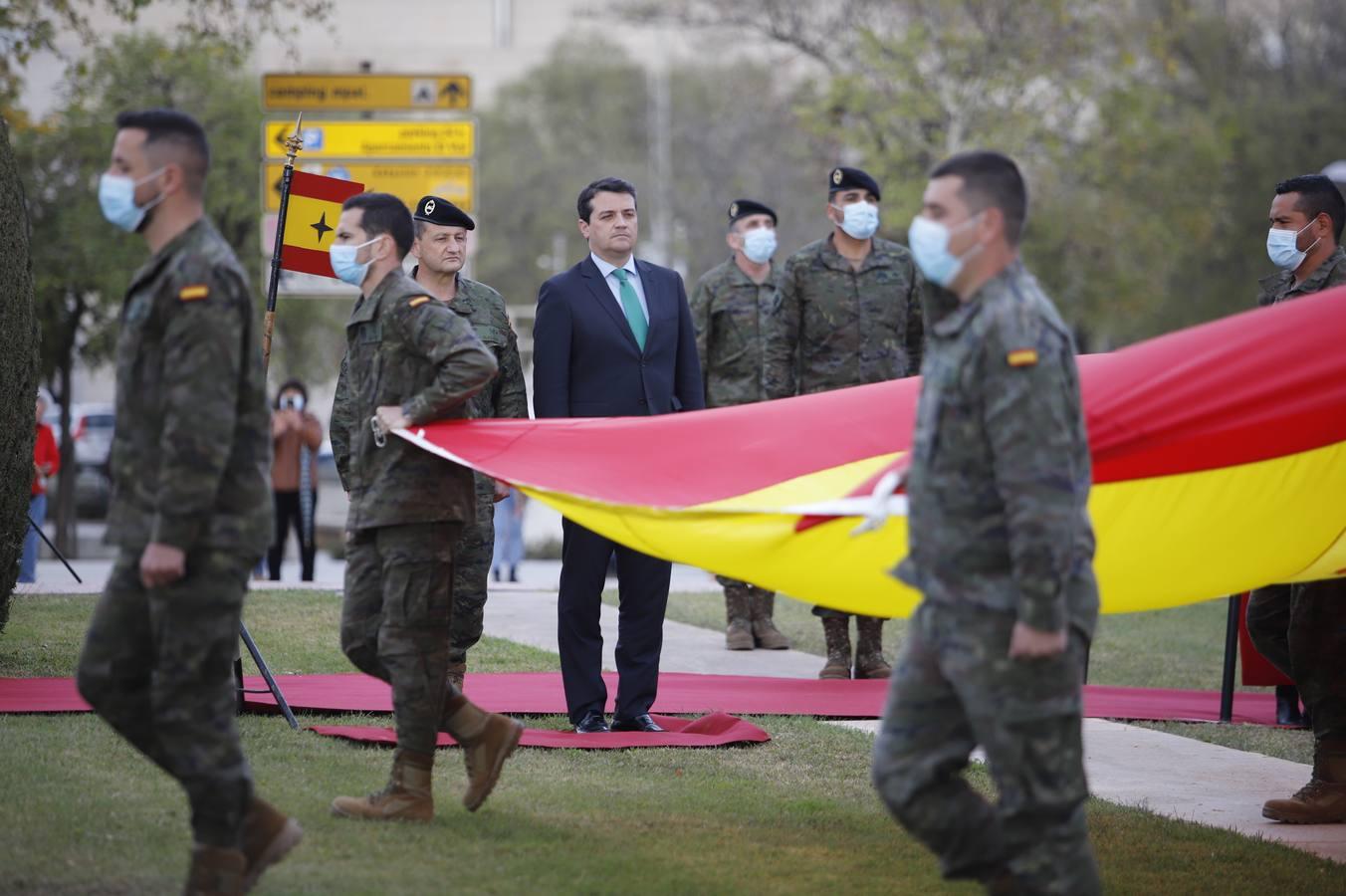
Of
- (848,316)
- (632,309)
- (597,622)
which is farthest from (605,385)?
(848,316)

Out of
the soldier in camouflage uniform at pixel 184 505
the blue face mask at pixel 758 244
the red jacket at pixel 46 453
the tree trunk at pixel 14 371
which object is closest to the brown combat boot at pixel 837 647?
the blue face mask at pixel 758 244

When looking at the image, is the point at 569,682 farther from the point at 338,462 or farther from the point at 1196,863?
the point at 1196,863

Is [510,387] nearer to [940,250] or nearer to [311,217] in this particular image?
[311,217]

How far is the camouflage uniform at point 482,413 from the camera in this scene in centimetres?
857

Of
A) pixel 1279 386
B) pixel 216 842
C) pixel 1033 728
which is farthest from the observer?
pixel 1279 386

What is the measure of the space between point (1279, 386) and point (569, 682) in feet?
12.1

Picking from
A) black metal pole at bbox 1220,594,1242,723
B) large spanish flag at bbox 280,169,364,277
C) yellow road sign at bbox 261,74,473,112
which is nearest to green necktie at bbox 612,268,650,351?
large spanish flag at bbox 280,169,364,277

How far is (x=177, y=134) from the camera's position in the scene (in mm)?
5250

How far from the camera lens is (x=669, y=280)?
28.1ft

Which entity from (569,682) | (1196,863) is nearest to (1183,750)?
(1196,863)

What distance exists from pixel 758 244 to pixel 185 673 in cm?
762

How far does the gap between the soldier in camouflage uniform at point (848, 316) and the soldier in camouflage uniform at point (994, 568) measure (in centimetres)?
559

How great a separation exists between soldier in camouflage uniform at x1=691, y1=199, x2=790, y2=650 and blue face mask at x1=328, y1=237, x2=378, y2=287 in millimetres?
5782

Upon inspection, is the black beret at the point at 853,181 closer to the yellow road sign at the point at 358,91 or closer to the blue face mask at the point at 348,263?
the blue face mask at the point at 348,263
